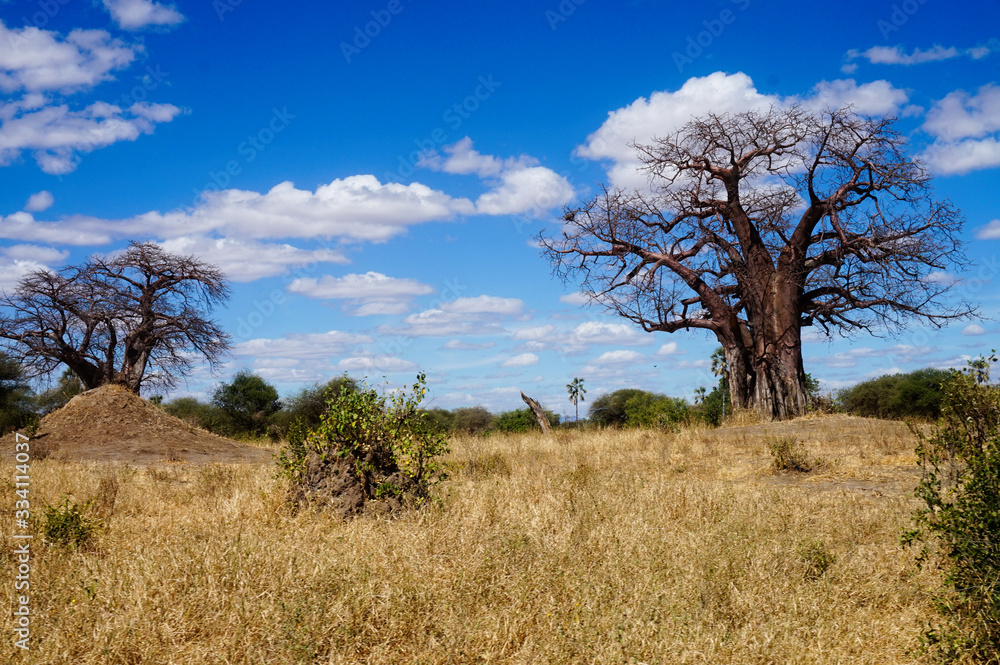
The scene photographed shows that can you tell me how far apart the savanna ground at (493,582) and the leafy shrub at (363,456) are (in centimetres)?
37

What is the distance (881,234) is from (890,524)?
1402 centimetres

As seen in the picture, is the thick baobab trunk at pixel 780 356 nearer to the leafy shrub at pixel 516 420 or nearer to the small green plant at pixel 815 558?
the leafy shrub at pixel 516 420

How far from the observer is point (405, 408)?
7.65 m

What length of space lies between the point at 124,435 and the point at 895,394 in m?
37.0

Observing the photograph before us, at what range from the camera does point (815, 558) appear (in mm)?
5184

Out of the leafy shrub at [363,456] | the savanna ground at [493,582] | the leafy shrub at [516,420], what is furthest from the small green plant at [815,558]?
the leafy shrub at [516,420]

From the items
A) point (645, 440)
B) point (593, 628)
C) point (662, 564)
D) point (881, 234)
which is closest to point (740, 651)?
point (593, 628)

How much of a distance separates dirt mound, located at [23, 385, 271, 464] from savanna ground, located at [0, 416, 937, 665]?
8.98 meters

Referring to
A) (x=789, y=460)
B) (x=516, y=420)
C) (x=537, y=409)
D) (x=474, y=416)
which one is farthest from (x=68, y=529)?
(x=474, y=416)

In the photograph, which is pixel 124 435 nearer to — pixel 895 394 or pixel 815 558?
pixel 815 558

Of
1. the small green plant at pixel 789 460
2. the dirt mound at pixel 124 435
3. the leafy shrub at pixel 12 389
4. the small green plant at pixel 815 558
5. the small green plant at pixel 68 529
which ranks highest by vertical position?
the leafy shrub at pixel 12 389

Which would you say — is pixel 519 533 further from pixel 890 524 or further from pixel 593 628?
pixel 890 524

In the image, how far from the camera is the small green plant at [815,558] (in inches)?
200

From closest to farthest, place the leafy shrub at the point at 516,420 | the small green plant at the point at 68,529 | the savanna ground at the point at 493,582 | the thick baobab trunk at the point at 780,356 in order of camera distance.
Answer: the savanna ground at the point at 493,582 < the small green plant at the point at 68,529 < the thick baobab trunk at the point at 780,356 < the leafy shrub at the point at 516,420
